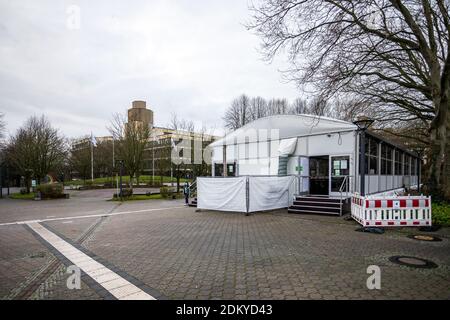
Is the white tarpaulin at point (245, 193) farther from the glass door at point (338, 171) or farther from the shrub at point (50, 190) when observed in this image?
the shrub at point (50, 190)

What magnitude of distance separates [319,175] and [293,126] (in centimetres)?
318

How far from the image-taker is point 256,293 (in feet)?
12.6

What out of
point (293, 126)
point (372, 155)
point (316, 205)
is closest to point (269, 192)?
point (316, 205)

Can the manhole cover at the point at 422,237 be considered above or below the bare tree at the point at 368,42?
below

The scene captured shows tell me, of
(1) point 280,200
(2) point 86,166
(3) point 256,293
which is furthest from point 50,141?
(3) point 256,293

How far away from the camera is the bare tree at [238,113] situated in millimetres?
41594

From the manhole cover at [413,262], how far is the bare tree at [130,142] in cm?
2298

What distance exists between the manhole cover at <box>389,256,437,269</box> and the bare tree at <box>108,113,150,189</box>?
23.0 metres

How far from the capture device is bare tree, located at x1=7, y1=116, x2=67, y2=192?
89.5 ft

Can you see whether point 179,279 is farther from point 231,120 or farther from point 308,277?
point 231,120

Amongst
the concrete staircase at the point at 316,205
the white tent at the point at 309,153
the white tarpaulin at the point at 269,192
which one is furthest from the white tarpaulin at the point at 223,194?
the white tent at the point at 309,153

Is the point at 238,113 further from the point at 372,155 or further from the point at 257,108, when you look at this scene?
the point at 372,155

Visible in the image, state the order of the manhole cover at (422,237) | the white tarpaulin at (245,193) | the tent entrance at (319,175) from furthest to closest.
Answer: the tent entrance at (319,175) → the white tarpaulin at (245,193) → the manhole cover at (422,237)

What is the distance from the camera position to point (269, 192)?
12.6m
